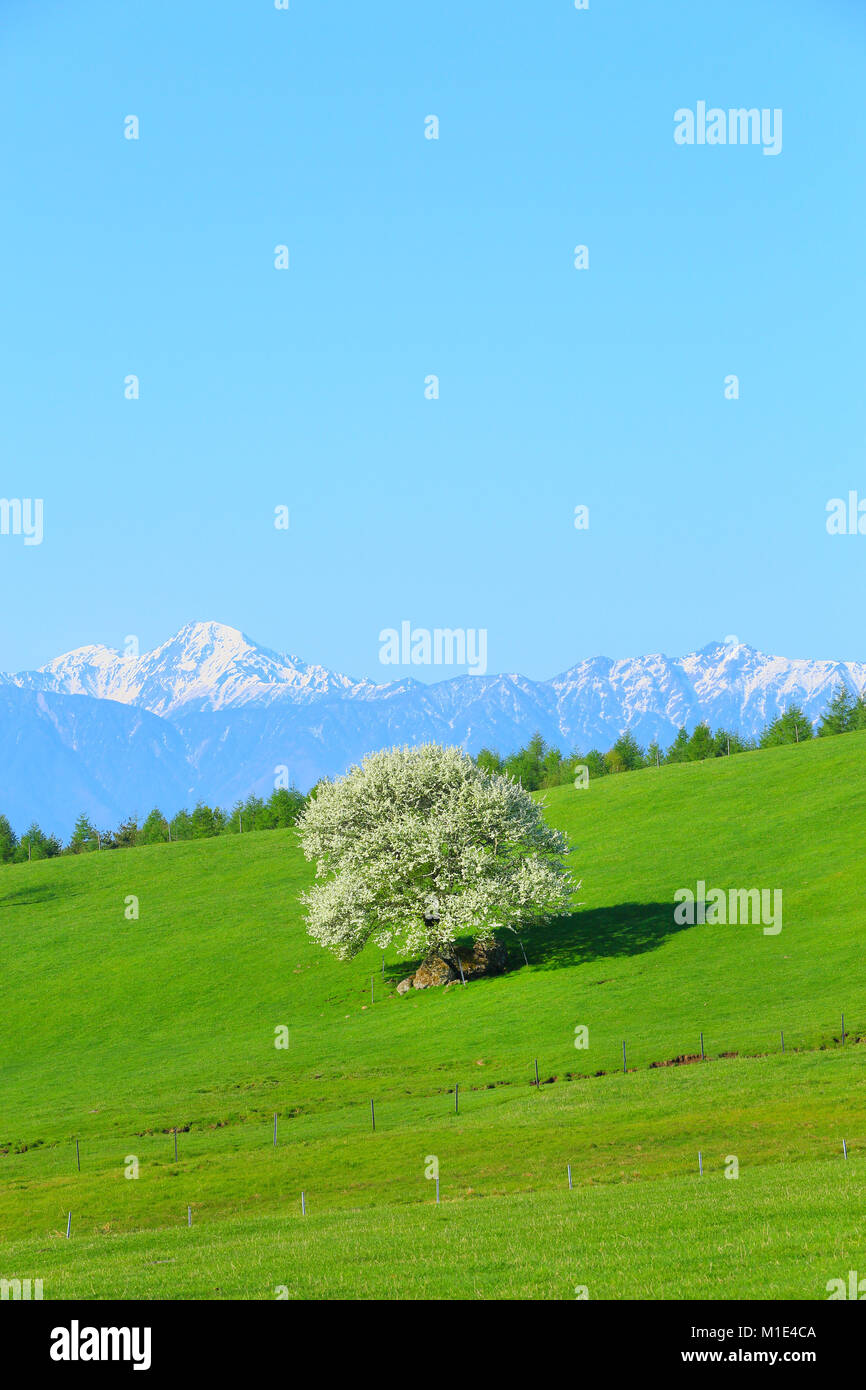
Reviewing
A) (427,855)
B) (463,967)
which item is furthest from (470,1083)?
(463,967)

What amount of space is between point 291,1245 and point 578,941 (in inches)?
2331

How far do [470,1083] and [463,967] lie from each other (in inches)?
970

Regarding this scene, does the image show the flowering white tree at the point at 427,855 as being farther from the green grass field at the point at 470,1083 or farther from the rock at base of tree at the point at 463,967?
the green grass field at the point at 470,1083

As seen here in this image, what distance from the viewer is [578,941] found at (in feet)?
284

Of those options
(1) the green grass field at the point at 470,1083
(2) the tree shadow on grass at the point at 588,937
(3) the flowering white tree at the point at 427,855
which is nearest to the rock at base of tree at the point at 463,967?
(2) the tree shadow on grass at the point at 588,937

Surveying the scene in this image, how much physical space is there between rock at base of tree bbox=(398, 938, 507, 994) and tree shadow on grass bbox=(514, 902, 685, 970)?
Answer: 155 cm

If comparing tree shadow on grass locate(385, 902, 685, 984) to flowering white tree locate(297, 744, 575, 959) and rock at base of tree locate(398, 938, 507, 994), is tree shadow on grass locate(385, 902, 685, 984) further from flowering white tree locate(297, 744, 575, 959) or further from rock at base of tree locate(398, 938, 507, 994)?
flowering white tree locate(297, 744, 575, 959)

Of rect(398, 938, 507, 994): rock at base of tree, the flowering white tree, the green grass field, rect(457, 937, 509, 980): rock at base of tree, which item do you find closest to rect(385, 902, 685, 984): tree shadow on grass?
the green grass field

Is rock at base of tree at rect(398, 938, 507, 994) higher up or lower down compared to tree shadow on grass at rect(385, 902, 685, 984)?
Answer: lower down

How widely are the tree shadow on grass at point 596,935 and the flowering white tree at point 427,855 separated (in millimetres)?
3286

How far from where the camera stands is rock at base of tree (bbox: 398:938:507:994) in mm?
84750

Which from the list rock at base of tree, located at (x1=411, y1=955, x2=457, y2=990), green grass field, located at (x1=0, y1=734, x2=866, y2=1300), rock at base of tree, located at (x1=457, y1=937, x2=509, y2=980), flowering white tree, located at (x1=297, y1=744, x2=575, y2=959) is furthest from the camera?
rock at base of tree, located at (x1=457, y1=937, x2=509, y2=980)

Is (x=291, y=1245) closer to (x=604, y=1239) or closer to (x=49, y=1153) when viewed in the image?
(x=604, y=1239)
